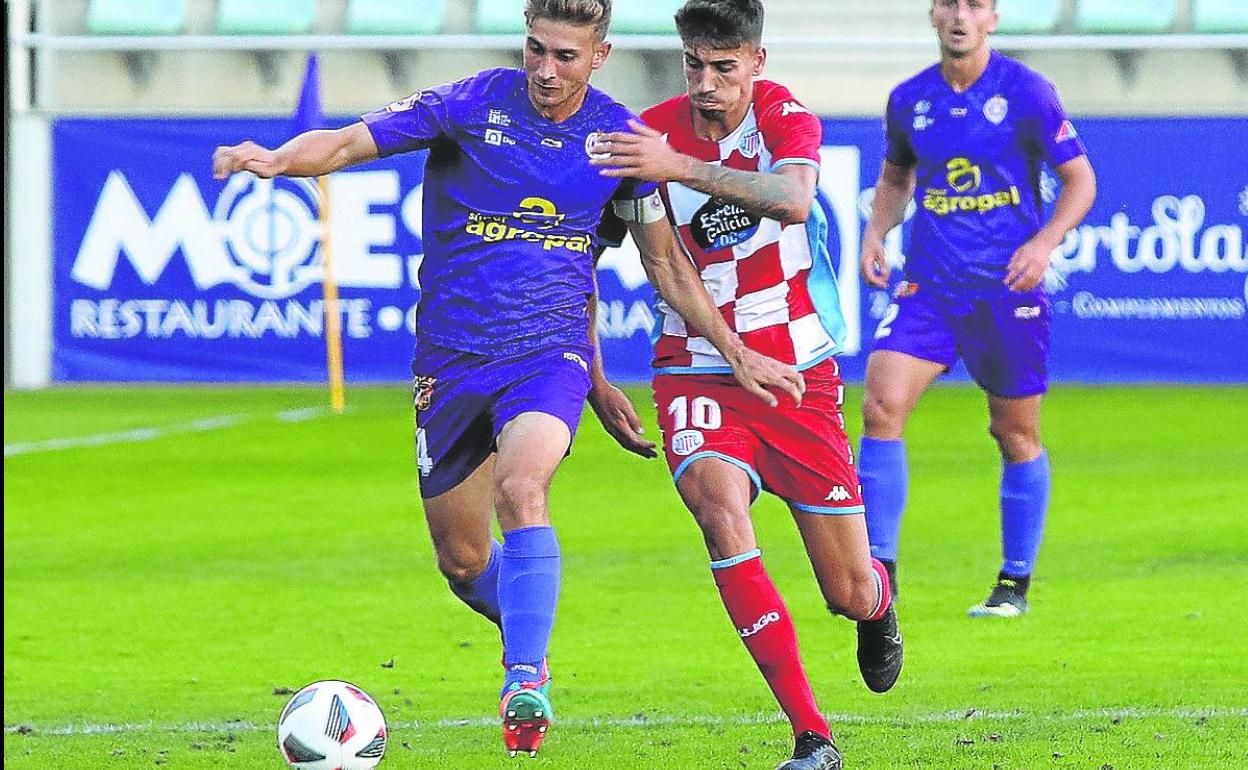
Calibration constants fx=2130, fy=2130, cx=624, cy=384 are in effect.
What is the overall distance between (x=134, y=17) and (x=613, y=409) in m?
17.9

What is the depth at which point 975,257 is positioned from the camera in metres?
7.44

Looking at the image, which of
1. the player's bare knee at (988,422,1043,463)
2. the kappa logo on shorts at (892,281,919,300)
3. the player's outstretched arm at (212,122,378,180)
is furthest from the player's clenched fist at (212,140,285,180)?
the player's bare knee at (988,422,1043,463)

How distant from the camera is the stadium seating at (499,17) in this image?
2166 centimetres

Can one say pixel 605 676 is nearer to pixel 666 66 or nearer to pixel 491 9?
pixel 666 66

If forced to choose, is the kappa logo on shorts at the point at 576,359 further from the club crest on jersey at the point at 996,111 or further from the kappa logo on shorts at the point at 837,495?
the club crest on jersey at the point at 996,111

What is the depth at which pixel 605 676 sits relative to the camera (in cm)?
641

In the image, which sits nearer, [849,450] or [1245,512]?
[849,450]

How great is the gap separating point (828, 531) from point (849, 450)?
22cm

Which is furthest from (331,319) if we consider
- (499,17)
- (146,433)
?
(499,17)

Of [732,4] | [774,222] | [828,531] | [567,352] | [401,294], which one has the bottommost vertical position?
[401,294]

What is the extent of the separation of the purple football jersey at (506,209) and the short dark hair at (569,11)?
0.28 meters

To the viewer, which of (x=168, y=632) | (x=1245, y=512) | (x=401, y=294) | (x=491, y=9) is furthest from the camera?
(x=491, y=9)

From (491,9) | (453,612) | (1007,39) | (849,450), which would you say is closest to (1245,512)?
(453,612)

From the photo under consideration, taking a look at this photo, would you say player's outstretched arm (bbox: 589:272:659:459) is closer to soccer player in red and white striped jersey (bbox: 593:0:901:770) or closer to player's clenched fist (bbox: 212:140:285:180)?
soccer player in red and white striped jersey (bbox: 593:0:901:770)
